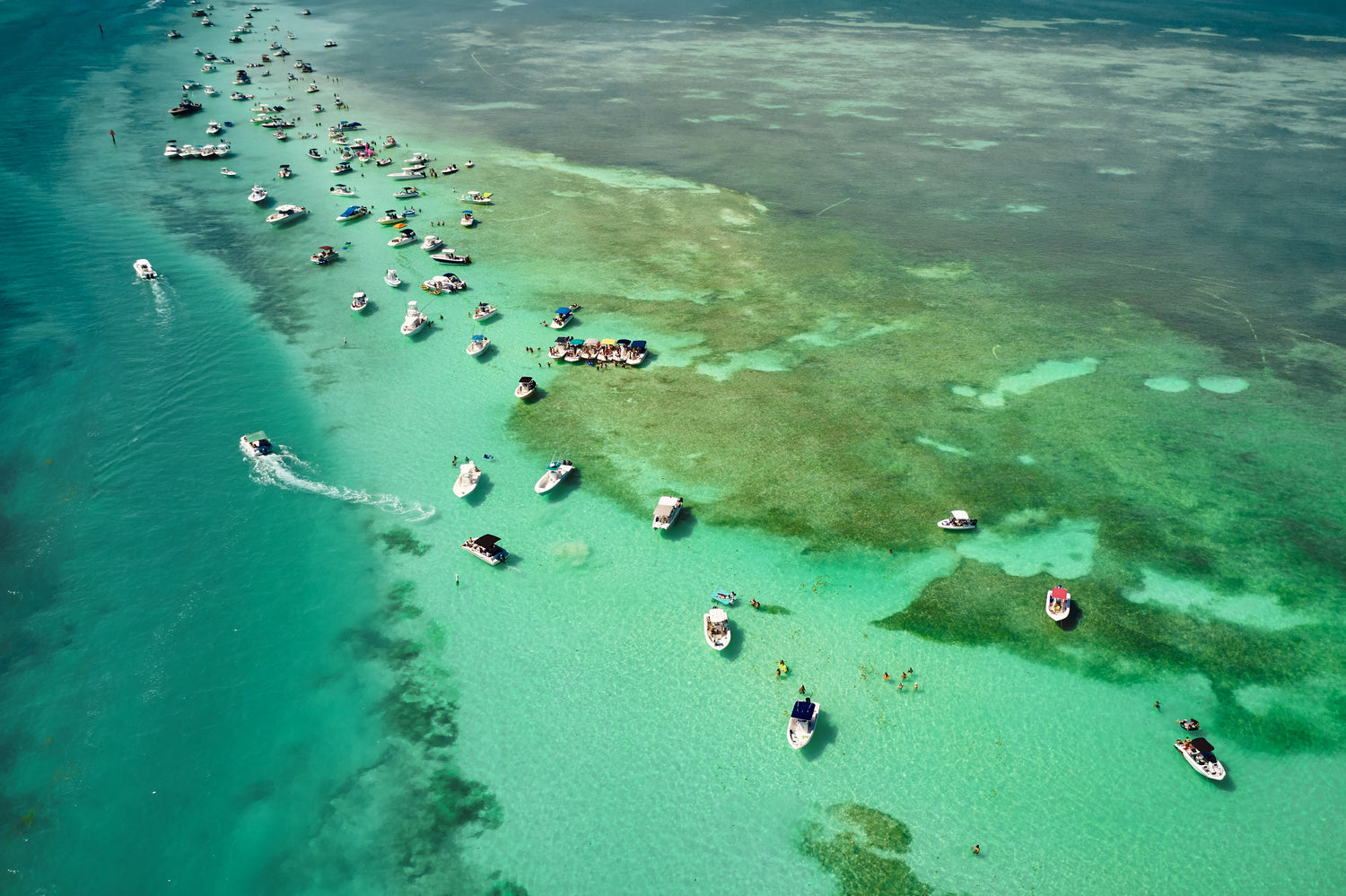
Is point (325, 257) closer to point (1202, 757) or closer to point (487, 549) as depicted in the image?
point (487, 549)

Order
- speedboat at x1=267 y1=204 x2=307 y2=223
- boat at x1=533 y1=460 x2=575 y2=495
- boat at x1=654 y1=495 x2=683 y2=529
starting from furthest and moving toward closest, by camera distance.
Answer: speedboat at x1=267 y1=204 x2=307 y2=223 → boat at x1=533 y1=460 x2=575 y2=495 → boat at x1=654 y1=495 x2=683 y2=529

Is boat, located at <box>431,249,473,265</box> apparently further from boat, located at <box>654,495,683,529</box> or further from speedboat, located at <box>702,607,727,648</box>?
speedboat, located at <box>702,607,727,648</box>

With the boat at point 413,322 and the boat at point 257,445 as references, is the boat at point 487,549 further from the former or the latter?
the boat at point 413,322

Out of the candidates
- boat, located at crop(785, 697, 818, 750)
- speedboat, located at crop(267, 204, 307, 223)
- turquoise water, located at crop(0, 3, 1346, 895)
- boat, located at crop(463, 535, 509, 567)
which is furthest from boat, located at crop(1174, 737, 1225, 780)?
speedboat, located at crop(267, 204, 307, 223)

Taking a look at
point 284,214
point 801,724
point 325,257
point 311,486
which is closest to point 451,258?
point 325,257

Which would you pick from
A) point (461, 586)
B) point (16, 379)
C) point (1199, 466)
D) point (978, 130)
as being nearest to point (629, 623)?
point (461, 586)

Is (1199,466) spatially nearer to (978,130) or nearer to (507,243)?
(507,243)

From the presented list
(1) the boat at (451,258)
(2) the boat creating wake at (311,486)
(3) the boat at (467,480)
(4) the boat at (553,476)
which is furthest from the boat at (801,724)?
(1) the boat at (451,258)
